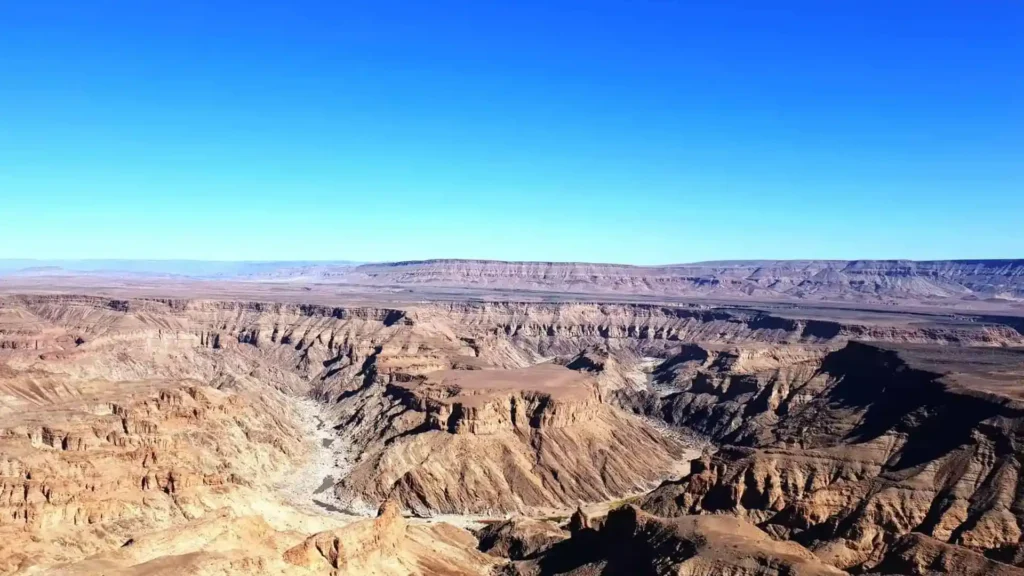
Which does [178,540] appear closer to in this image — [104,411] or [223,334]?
[104,411]

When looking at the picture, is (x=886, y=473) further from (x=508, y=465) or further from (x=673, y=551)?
(x=508, y=465)

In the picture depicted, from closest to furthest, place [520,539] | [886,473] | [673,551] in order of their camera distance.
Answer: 1. [673,551]
2. [520,539]
3. [886,473]

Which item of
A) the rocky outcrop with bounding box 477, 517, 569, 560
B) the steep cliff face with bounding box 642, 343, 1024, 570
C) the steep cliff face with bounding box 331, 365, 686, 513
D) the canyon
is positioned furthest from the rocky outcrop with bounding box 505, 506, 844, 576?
the steep cliff face with bounding box 331, 365, 686, 513

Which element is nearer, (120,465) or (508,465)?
(120,465)

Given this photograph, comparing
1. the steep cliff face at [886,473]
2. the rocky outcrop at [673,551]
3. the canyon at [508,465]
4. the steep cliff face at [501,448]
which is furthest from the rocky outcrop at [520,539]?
the steep cliff face at [501,448]

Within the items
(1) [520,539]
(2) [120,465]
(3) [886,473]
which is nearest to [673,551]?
(1) [520,539]

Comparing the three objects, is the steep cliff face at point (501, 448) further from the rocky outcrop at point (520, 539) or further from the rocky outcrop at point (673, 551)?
the rocky outcrop at point (673, 551)

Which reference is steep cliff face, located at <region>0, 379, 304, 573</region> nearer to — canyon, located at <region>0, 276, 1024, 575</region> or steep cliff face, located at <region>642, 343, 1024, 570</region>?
canyon, located at <region>0, 276, 1024, 575</region>

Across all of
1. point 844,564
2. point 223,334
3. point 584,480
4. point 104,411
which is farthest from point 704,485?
point 223,334
